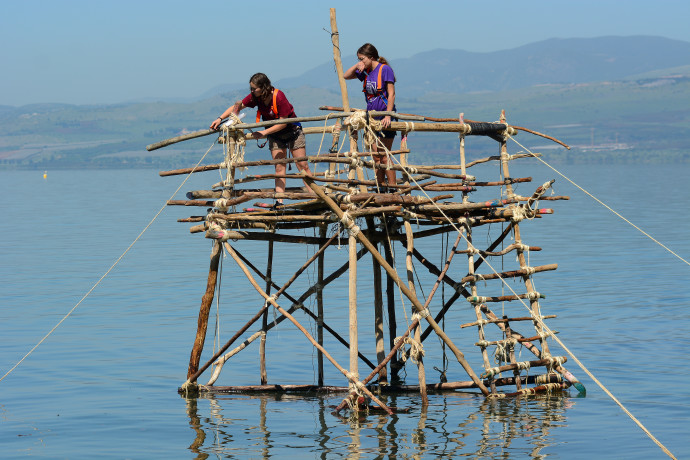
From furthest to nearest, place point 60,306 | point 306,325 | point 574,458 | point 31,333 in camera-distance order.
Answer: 1. point 60,306
2. point 306,325
3. point 31,333
4. point 574,458

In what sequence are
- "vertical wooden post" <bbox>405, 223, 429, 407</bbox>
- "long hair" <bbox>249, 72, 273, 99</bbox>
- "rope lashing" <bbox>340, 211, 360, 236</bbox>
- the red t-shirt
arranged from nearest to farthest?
1. "rope lashing" <bbox>340, 211, 360, 236</bbox>
2. "vertical wooden post" <bbox>405, 223, 429, 407</bbox>
3. "long hair" <bbox>249, 72, 273, 99</bbox>
4. the red t-shirt

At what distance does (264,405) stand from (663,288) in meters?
17.3

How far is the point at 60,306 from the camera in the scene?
28.6 metres

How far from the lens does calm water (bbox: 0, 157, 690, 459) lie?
14711 millimetres

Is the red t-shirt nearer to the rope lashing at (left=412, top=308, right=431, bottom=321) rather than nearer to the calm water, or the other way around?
the rope lashing at (left=412, top=308, right=431, bottom=321)

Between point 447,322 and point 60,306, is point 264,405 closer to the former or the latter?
point 447,322

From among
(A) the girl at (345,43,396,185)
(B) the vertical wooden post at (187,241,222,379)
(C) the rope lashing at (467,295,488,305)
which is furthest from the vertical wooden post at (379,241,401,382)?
(B) the vertical wooden post at (187,241,222,379)

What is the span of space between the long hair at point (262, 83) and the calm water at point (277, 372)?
5359mm

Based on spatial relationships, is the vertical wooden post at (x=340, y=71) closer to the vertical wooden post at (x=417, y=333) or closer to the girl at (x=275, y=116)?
the girl at (x=275, y=116)

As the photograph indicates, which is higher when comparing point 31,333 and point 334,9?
point 334,9

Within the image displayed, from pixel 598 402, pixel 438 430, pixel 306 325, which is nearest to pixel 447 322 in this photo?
pixel 306 325

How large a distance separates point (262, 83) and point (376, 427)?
573 centimetres

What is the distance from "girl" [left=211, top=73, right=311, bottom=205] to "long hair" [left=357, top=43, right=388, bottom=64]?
1.48 meters

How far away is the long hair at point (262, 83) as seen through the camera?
A: 15625mm
